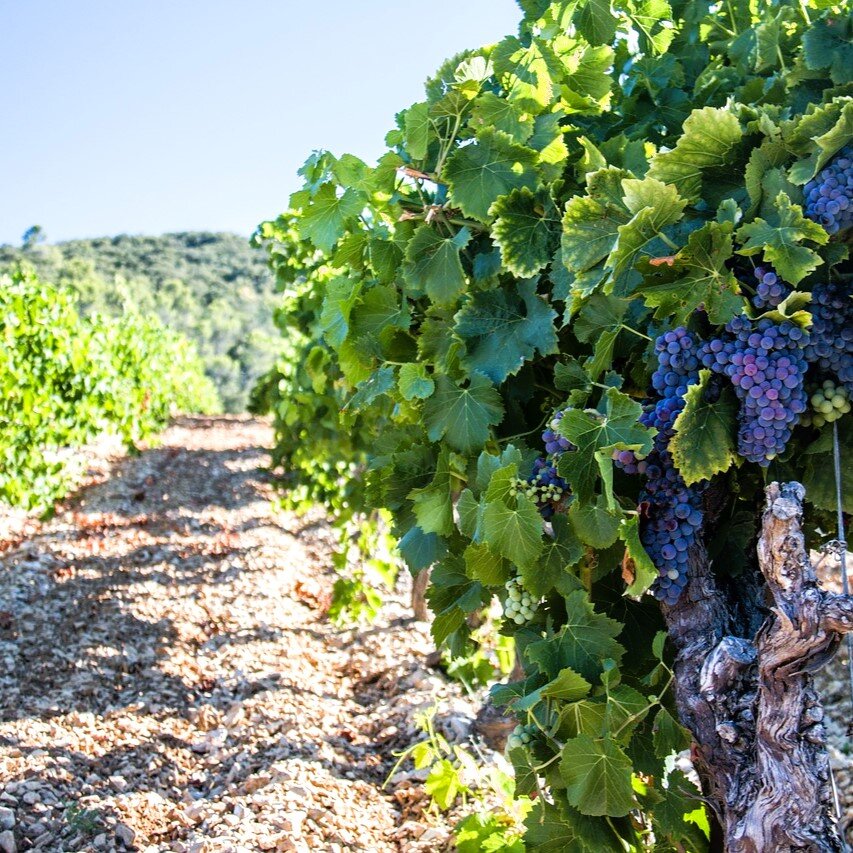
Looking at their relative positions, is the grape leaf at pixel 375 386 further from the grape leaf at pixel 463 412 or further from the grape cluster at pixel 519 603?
the grape cluster at pixel 519 603

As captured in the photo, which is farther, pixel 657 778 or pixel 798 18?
pixel 798 18

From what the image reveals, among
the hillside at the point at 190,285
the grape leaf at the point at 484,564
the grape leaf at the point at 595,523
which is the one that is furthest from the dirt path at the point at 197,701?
Result: the hillside at the point at 190,285

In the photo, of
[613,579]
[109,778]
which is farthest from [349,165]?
[109,778]

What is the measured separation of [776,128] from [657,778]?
1.30 m

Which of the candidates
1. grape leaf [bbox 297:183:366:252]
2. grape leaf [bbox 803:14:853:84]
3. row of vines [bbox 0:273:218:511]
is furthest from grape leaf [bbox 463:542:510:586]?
row of vines [bbox 0:273:218:511]

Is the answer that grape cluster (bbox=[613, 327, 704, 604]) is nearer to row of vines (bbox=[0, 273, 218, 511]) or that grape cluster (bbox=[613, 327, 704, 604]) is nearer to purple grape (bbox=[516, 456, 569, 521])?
purple grape (bbox=[516, 456, 569, 521])

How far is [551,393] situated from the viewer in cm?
206

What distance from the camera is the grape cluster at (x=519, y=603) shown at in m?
1.88

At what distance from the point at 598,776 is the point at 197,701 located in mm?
3541

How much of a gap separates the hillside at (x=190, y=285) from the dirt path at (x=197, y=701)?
121ft

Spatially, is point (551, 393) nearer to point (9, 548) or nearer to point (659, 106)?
point (659, 106)

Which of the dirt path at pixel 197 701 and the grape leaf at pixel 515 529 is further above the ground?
the grape leaf at pixel 515 529

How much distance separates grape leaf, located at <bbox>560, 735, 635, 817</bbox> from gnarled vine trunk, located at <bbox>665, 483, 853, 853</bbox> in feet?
0.64

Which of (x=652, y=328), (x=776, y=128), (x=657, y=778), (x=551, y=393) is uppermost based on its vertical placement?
(x=776, y=128)
